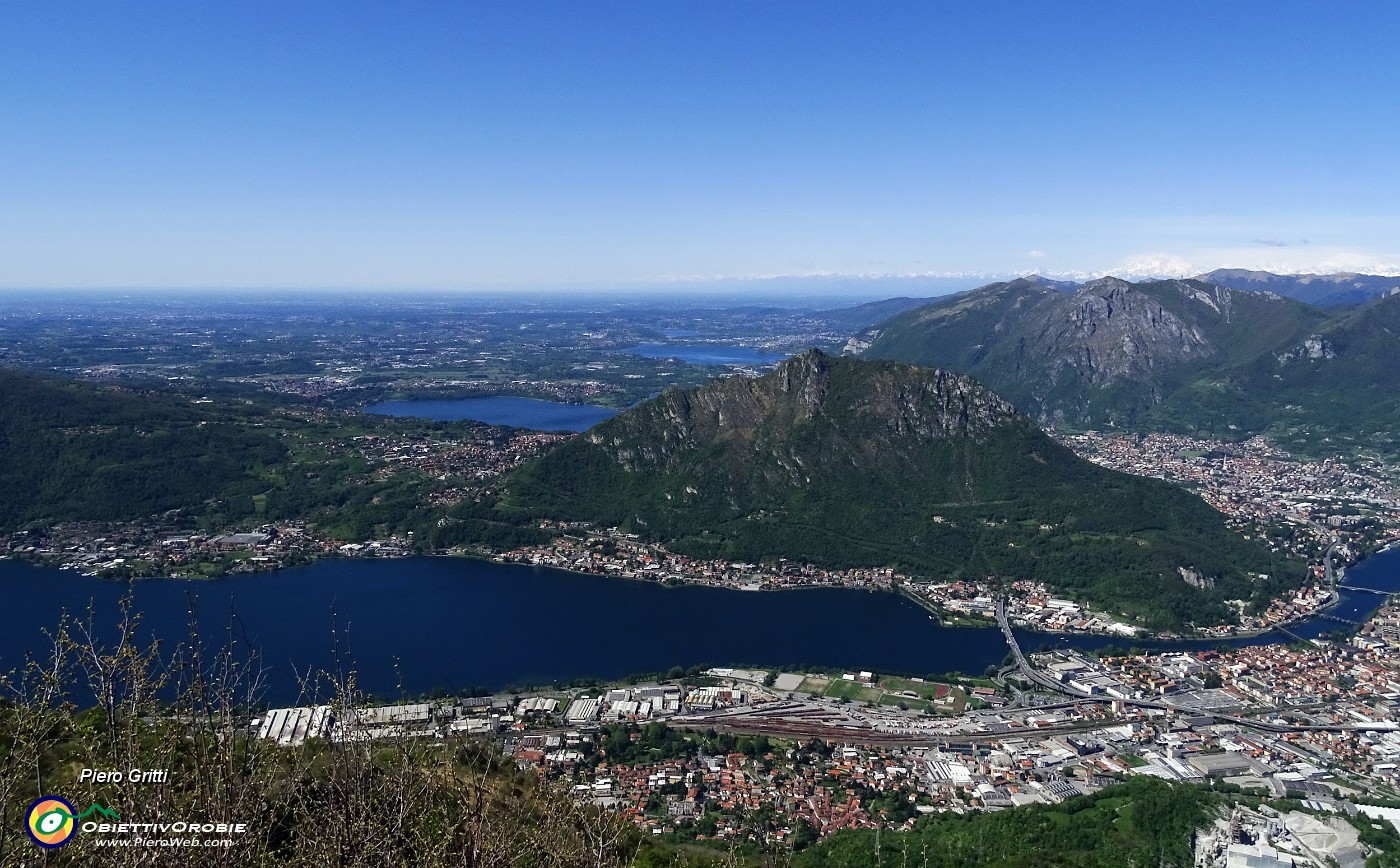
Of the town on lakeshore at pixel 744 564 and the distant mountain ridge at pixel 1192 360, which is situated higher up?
the distant mountain ridge at pixel 1192 360

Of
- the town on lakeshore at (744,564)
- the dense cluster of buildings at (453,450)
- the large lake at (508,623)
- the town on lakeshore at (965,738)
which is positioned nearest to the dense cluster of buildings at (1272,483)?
the town on lakeshore at (744,564)

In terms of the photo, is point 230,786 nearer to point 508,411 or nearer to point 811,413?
point 811,413

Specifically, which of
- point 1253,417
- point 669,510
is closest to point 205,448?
point 669,510

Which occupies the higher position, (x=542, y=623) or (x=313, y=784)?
(x=313, y=784)

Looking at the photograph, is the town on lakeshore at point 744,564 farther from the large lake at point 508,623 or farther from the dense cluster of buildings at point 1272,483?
the large lake at point 508,623

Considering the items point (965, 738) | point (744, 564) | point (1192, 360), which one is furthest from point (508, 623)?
point (1192, 360)

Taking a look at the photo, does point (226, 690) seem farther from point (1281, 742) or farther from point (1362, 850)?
point (1281, 742)

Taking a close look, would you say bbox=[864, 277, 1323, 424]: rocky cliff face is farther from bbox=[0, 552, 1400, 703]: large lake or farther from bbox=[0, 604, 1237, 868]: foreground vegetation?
bbox=[0, 604, 1237, 868]: foreground vegetation

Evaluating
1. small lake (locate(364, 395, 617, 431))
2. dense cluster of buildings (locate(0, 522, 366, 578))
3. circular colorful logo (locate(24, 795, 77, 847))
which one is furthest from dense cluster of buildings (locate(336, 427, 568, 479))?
circular colorful logo (locate(24, 795, 77, 847))
